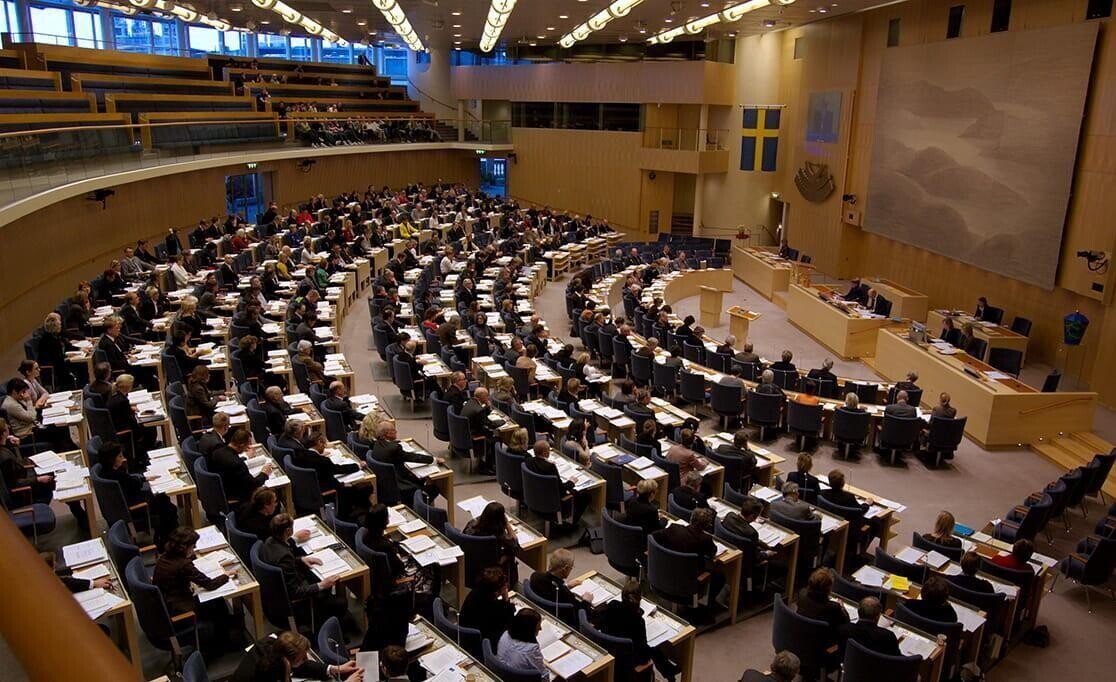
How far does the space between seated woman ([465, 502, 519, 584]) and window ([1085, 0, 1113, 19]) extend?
15.1 meters

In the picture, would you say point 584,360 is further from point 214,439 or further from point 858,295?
point 858,295

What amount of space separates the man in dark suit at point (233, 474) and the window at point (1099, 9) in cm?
1651

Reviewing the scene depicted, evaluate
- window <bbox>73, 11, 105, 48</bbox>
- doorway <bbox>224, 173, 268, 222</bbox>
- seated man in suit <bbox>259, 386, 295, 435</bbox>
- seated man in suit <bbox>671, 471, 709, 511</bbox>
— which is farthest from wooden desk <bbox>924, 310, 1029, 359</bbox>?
window <bbox>73, 11, 105, 48</bbox>

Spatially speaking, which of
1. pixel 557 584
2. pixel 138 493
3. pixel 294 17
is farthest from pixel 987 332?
pixel 294 17

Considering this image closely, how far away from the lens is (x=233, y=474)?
8289 millimetres

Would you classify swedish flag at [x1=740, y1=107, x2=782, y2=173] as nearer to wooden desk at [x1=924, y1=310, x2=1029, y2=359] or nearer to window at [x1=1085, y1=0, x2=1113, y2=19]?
wooden desk at [x1=924, y1=310, x2=1029, y2=359]

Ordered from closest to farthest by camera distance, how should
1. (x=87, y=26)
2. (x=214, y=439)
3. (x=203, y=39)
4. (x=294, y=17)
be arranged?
(x=214, y=439) < (x=294, y=17) < (x=87, y=26) < (x=203, y=39)

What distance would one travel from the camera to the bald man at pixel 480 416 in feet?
35.4

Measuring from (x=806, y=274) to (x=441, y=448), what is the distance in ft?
50.2

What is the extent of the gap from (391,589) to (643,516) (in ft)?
8.33

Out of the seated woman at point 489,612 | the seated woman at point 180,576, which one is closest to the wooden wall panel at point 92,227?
the seated woman at point 180,576

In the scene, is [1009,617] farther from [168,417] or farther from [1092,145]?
[1092,145]

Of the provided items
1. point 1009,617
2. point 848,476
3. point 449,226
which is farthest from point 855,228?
point 1009,617

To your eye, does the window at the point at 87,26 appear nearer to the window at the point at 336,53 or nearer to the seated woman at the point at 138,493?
the window at the point at 336,53
